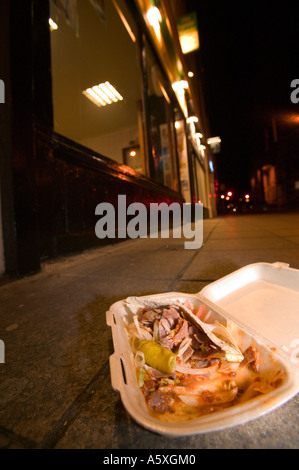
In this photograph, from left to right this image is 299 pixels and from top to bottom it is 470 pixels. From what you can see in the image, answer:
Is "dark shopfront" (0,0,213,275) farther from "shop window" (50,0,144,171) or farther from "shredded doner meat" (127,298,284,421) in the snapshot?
"shredded doner meat" (127,298,284,421)

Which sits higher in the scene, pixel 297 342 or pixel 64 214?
pixel 64 214

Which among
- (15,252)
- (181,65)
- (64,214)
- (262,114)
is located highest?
(262,114)

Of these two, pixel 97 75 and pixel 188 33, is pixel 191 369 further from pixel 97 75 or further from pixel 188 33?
pixel 188 33

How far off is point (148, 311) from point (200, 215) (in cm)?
891

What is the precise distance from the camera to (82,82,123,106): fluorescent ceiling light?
6.29m

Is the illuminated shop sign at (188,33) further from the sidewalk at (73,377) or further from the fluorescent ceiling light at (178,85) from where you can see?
the sidewalk at (73,377)

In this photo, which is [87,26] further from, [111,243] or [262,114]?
[262,114]

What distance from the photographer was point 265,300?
86cm

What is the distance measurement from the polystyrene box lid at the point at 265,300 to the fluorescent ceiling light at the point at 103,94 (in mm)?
7017

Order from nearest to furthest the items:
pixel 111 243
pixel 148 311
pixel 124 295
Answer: pixel 148 311, pixel 124 295, pixel 111 243

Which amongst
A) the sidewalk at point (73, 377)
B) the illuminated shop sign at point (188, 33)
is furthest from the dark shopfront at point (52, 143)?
the illuminated shop sign at point (188, 33)

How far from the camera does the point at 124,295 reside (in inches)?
45.9

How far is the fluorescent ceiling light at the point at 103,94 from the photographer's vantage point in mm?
6287

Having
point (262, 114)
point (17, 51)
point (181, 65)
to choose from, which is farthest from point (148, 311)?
point (262, 114)
